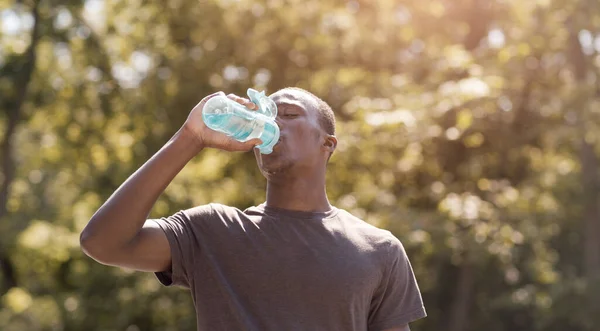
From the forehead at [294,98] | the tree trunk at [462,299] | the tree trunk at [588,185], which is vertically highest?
the forehead at [294,98]

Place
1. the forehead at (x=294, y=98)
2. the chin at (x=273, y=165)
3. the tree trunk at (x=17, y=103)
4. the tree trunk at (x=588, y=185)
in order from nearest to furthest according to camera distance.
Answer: the chin at (x=273, y=165), the forehead at (x=294, y=98), the tree trunk at (x=588, y=185), the tree trunk at (x=17, y=103)

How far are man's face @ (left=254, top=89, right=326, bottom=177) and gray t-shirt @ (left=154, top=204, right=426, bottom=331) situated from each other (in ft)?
0.59

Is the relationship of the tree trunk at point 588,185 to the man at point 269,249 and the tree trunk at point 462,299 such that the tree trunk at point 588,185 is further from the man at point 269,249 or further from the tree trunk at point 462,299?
the man at point 269,249

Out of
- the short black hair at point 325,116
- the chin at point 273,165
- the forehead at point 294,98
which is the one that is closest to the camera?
the chin at point 273,165

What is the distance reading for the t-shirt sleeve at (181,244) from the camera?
2721mm

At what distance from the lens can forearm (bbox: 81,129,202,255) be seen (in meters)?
2.55

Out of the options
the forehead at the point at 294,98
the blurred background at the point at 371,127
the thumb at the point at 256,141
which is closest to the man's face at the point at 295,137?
the forehead at the point at 294,98

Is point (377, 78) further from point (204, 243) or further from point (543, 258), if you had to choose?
point (204, 243)

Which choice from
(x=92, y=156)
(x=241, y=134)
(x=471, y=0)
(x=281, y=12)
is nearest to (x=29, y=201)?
(x=92, y=156)

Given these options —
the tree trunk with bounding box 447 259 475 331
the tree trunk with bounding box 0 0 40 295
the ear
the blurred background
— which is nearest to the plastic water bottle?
the ear

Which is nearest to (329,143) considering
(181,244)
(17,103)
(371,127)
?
(181,244)

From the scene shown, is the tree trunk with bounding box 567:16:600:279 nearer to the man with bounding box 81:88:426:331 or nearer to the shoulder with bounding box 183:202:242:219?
the man with bounding box 81:88:426:331

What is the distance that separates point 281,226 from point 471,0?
1269 centimetres

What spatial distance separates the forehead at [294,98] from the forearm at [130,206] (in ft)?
1.67
